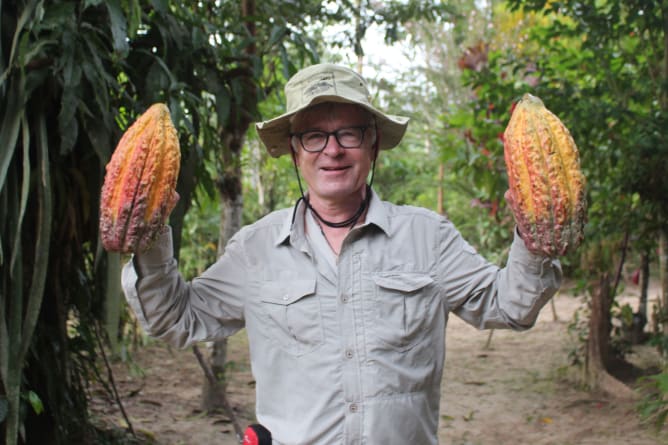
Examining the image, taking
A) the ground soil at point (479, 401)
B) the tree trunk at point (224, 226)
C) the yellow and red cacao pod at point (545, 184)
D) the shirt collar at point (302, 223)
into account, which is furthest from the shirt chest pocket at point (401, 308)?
the tree trunk at point (224, 226)

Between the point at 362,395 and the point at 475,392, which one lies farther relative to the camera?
the point at 475,392

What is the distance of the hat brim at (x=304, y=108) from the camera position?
1.49 meters

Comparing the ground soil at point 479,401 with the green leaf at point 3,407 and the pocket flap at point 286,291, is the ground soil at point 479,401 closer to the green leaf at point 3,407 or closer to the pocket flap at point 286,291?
the green leaf at point 3,407

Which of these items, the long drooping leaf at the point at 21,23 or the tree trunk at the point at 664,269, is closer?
the long drooping leaf at the point at 21,23

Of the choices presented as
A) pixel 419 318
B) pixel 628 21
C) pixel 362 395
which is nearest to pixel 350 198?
pixel 419 318

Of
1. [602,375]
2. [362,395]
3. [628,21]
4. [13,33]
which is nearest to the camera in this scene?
[362,395]

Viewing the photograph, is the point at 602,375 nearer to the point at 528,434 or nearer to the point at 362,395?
the point at 528,434

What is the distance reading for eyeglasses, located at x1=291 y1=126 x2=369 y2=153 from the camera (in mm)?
1505

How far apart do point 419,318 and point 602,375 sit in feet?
11.0

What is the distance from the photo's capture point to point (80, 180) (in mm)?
2467

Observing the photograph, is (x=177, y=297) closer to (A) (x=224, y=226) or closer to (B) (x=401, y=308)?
(B) (x=401, y=308)

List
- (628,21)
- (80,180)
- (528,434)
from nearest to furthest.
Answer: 1. (80,180)
2. (628,21)
3. (528,434)

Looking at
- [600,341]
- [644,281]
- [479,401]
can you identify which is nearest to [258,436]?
[479,401]

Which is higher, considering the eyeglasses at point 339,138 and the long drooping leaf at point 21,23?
the long drooping leaf at point 21,23
